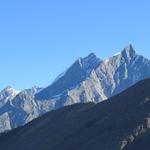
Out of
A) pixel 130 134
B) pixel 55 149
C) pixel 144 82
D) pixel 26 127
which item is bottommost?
pixel 130 134

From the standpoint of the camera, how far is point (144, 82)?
174375 millimetres

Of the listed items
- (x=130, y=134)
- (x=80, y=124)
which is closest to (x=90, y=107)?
(x=80, y=124)

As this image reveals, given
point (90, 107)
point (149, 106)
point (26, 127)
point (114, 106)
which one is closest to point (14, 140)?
point (26, 127)

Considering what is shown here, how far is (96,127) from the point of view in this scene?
5920 inches

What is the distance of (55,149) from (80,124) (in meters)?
17.7

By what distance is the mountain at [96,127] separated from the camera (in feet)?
443

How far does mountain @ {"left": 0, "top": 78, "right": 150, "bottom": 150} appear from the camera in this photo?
443 feet

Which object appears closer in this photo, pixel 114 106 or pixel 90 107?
pixel 114 106

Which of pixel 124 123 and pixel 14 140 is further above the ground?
pixel 14 140

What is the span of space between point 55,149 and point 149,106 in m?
25.7

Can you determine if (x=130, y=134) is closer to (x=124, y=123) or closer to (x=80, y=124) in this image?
(x=124, y=123)

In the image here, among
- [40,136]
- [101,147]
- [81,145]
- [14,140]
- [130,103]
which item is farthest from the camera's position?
[14,140]

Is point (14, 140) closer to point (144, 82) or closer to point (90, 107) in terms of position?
point (90, 107)

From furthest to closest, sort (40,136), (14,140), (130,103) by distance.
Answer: (14,140) < (40,136) < (130,103)
